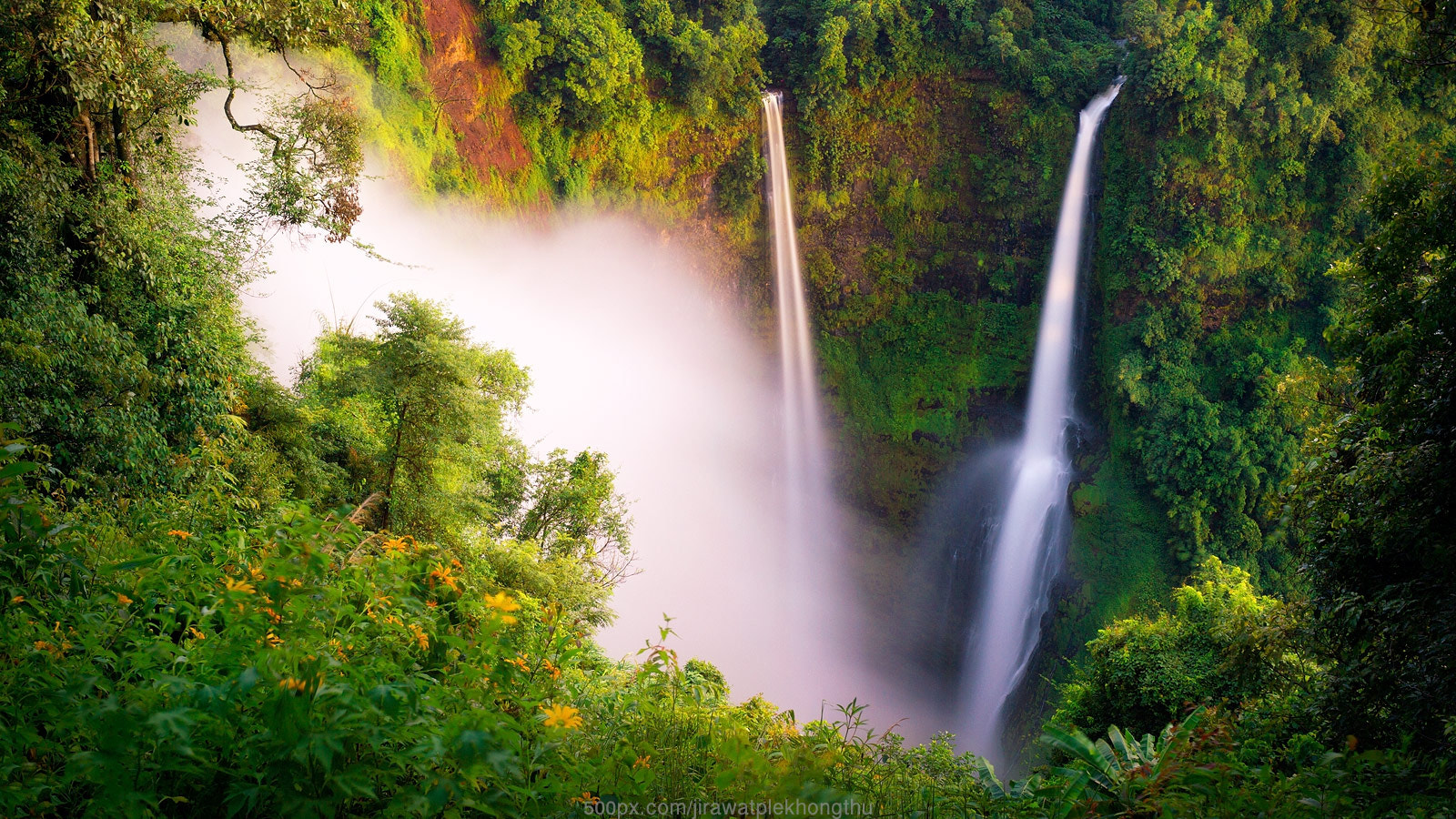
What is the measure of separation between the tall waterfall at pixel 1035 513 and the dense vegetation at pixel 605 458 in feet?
2.09

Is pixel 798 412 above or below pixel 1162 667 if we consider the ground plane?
above

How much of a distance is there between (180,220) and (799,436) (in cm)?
1473

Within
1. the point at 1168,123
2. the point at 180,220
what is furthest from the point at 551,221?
the point at 1168,123

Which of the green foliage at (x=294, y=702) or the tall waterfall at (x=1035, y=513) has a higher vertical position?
the tall waterfall at (x=1035, y=513)

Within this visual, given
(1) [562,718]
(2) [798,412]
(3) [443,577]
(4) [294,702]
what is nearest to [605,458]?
(2) [798,412]

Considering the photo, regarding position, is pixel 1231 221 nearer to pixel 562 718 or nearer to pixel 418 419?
pixel 418 419

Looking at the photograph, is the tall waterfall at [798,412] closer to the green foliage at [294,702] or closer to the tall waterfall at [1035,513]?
the tall waterfall at [1035,513]

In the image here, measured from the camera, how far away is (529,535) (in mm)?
11266

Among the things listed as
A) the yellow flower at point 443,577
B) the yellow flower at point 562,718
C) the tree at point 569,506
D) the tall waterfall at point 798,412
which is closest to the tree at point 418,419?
→ the tree at point 569,506

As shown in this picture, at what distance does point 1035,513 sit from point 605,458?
10498 mm

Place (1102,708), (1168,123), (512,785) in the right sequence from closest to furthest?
(512,785)
(1102,708)
(1168,123)

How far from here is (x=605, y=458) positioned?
12.0 m

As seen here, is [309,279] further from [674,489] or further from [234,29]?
[674,489]

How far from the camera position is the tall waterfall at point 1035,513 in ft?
55.8
